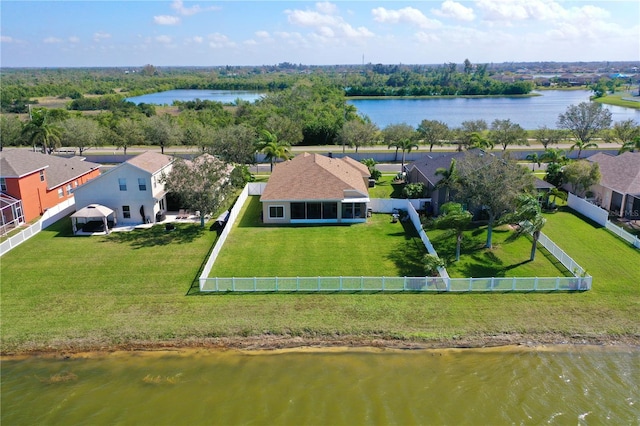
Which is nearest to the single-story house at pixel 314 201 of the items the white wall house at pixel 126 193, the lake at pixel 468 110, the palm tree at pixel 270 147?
the white wall house at pixel 126 193

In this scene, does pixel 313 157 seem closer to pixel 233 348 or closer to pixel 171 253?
pixel 171 253

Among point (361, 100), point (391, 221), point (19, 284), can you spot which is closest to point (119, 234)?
point (19, 284)

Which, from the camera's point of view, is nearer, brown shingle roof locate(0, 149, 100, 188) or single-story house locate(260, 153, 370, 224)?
single-story house locate(260, 153, 370, 224)

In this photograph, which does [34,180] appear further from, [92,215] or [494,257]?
[494,257]

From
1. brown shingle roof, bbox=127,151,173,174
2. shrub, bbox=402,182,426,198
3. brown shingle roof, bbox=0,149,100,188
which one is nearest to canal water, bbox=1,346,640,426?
brown shingle roof, bbox=127,151,173,174

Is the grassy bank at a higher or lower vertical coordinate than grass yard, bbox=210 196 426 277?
lower

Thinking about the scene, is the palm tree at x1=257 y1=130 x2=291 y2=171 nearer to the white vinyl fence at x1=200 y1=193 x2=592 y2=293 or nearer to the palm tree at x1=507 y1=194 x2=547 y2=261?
the white vinyl fence at x1=200 y1=193 x2=592 y2=293

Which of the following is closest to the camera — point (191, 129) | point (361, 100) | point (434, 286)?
point (434, 286)

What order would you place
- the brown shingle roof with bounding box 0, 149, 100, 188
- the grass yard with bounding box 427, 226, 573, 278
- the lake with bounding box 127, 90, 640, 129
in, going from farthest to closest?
the lake with bounding box 127, 90, 640, 129
the brown shingle roof with bounding box 0, 149, 100, 188
the grass yard with bounding box 427, 226, 573, 278
